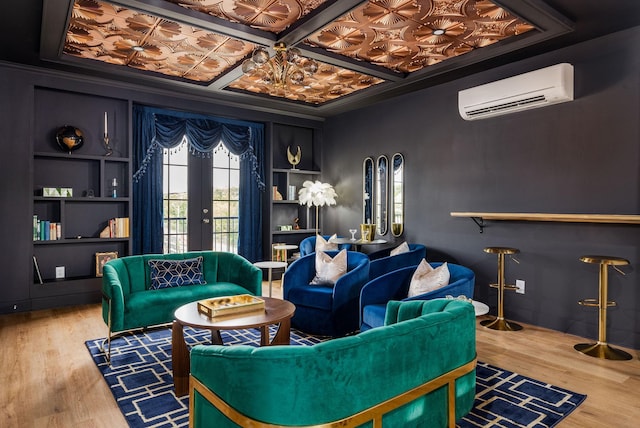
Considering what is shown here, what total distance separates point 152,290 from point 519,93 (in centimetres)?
410

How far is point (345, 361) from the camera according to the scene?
5.00 ft

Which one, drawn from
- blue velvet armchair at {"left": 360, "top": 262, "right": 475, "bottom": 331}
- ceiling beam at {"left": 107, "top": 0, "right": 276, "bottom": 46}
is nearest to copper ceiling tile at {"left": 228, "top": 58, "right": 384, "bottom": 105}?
ceiling beam at {"left": 107, "top": 0, "right": 276, "bottom": 46}

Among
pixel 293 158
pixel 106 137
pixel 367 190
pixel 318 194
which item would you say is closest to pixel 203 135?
pixel 106 137

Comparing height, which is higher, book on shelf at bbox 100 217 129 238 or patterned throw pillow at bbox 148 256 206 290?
book on shelf at bbox 100 217 129 238

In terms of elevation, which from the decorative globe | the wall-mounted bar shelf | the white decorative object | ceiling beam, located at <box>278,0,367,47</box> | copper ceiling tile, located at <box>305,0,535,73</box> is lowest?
the wall-mounted bar shelf

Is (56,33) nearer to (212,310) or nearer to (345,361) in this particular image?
(212,310)

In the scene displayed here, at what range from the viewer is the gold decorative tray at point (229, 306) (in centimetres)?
280

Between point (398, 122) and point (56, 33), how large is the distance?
4041 mm

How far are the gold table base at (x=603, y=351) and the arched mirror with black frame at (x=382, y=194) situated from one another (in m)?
2.87

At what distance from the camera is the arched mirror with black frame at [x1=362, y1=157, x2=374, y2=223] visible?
6176mm

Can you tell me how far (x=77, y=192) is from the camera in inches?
202

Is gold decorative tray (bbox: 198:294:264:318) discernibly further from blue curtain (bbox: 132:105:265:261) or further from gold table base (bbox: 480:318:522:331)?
blue curtain (bbox: 132:105:265:261)

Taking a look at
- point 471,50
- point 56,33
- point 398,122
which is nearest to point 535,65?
point 471,50

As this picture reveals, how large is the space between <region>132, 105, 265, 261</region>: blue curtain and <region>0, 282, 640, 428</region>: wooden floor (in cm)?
159
